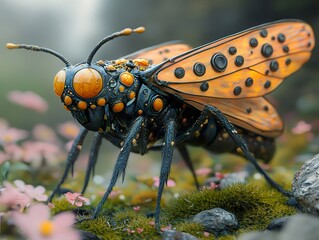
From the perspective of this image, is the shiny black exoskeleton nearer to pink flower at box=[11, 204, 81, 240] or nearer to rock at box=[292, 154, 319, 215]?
rock at box=[292, 154, 319, 215]

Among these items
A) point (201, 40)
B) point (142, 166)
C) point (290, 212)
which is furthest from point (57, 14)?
point (290, 212)

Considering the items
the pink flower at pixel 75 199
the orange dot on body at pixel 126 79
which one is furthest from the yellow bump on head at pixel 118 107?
the pink flower at pixel 75 199

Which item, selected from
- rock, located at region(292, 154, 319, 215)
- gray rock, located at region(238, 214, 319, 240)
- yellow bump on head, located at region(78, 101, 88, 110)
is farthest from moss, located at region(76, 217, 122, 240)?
gray rock, located at region(238, 214, 319, 240)

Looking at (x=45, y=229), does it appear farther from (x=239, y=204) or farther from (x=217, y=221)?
(x=239, y=204)

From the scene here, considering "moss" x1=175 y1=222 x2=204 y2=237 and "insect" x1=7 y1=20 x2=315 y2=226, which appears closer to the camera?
"moss" x1=175 y1=222 x2=204 y2=237

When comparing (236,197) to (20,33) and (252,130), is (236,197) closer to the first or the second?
(252,130)

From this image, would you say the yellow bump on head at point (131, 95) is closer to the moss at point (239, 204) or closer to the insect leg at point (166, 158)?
the insect leg at point (166, 158)
